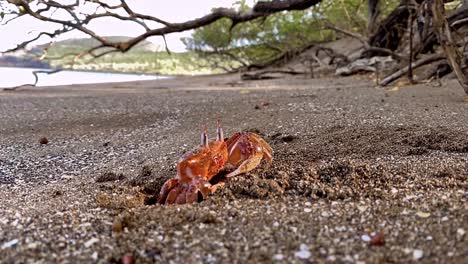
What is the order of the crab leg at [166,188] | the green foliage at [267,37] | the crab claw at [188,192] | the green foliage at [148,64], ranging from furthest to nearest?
the green foliage at [148,64] → the green foliage at [267,37] → the crab leg at [166,188] → the crab claw at [188,192]

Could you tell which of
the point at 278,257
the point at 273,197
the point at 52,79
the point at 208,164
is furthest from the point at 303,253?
the point at 52,79

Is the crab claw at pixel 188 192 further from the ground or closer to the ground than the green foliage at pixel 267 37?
closer to the ground

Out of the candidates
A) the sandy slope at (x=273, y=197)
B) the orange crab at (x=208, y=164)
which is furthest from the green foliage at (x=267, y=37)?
the orange crab at (x=208, y=164)

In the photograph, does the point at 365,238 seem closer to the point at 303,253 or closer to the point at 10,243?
the point at 303,253

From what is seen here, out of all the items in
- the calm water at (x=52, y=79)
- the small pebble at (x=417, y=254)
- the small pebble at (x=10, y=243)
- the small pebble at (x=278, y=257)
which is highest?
the small pebble at (x=417, y=254)

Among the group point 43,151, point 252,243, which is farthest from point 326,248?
point 43,151

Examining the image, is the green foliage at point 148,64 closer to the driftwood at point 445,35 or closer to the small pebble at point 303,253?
the driftwood at point 445,35
